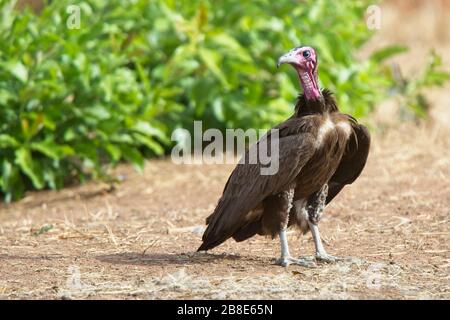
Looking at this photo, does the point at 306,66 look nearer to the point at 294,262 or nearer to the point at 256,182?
the point at 256,182

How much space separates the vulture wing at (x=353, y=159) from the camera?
19.8 ft

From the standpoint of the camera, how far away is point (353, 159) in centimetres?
622

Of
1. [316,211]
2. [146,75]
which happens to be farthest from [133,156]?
[316,211]

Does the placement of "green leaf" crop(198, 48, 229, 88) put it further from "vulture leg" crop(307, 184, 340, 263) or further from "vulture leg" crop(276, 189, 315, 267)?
"vulture leg" crop(276, 189, 315, 267)

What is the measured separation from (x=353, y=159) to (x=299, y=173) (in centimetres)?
46

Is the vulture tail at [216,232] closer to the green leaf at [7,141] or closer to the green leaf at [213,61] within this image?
the green leaf at [7,141]

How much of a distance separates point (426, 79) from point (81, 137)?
14.2 feet

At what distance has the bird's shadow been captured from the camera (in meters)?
6.09

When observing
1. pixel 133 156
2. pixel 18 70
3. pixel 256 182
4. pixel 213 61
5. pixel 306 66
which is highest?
pixel 213 61

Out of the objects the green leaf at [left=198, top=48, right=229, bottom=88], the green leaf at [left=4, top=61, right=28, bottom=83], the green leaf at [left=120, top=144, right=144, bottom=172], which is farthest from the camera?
the green leaf at [left=198, top=48, right=229, bottom=88]

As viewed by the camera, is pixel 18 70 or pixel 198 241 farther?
pixel 18 70

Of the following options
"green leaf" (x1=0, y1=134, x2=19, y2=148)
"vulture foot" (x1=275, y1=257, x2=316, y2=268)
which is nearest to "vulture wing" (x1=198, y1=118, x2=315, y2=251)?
"vulture foot" (x1=275, y1=257, x2=316, y2=268)

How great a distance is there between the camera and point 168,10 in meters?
10.0

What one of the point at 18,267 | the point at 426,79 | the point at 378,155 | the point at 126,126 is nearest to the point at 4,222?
the point at 126,126
